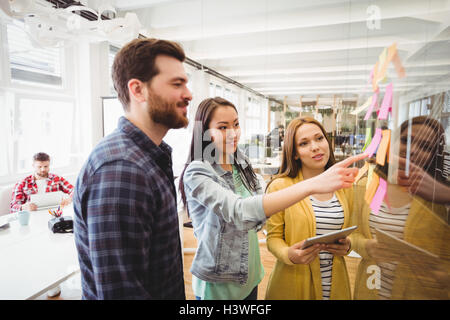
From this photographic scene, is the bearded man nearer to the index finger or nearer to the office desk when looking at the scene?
the index finger

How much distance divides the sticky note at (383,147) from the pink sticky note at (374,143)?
0.04ft

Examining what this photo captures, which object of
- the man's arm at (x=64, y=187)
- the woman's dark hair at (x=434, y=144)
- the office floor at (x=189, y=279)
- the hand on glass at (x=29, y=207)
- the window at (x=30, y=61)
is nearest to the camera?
the woman's dark hair at (x=434, y=144)

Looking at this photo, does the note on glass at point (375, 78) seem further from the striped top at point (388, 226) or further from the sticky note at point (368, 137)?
the striped top at point (388, 226)

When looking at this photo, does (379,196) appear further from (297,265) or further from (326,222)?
(297,265)

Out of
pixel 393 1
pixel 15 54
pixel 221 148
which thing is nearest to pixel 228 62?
pixel 221 148

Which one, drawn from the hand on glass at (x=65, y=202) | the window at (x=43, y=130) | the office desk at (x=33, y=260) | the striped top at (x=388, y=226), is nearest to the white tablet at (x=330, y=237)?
the striped top at (x=388, y=226)

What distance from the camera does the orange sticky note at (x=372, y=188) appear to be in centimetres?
65

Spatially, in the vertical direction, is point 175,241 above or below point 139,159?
below

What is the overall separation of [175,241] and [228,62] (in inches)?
46.3

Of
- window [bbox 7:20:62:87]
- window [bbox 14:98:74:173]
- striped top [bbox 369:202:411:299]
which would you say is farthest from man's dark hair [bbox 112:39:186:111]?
window [bbox 14:98:74:173]

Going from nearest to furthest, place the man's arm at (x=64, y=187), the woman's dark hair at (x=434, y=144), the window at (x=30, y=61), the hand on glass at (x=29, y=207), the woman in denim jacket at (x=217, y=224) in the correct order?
the woman's dark hair at (x=434, y=144), the woman in denim jacket at (x=217, y=224), the hand on glass at (x=29, y=207), the window at (x=30, y=61), the man's arm at (x=64, y=187)

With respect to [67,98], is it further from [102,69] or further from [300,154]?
[300,154]
